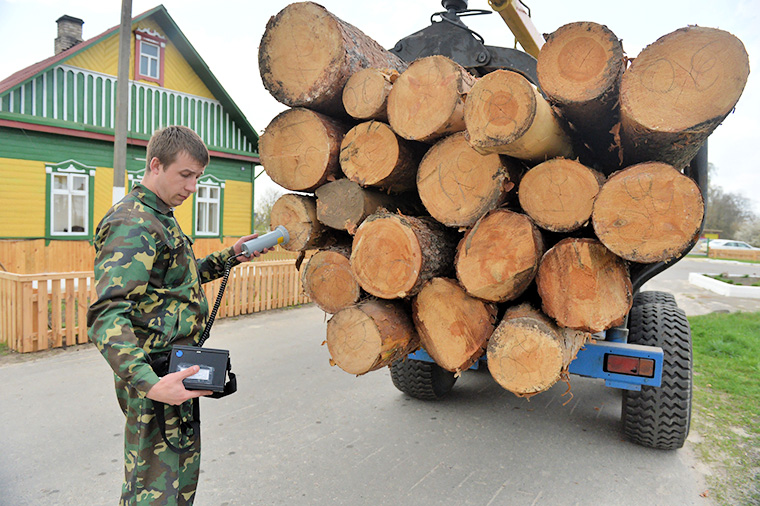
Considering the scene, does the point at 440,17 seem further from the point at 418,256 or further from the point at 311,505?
A: the point at 311,505

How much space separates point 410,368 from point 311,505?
1.72 meters

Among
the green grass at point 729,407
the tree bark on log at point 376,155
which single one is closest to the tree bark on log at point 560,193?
the tree bark on log at point 376,155

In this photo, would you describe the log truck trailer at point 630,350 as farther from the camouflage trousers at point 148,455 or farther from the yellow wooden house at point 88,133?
the yellow wooden house at point 88,133

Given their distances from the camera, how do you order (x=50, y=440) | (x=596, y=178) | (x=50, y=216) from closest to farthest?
(x=596, y=178) → (x=50, y=440) → (x=50, y=216)

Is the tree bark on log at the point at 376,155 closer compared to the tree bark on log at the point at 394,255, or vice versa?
the tree bark on log at the point at 394,255

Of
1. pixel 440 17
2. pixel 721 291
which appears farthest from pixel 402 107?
pixel 721 291

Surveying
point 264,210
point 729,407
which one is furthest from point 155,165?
point 264,210

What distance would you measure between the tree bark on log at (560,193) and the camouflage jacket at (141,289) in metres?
1.62

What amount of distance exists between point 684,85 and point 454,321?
143 centimetres

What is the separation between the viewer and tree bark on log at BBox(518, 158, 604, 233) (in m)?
2.12

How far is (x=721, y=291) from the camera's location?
42.0ft

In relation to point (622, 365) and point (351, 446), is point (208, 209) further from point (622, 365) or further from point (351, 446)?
point (622, 365)

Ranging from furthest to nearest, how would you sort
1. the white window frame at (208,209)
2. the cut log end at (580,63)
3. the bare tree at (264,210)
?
the bare tree at (264,210) < the white window frame at (208,209) < the cut log end at (580,63)

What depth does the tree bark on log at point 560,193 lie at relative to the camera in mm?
2117
